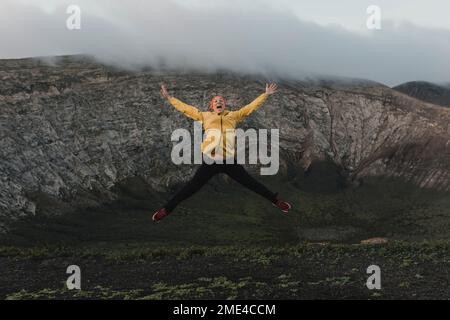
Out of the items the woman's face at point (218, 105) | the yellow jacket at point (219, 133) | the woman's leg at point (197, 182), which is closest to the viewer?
the yellow jacket at point (219, 133)

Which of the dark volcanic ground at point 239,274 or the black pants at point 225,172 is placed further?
the dark volcanic ground at point 239,274

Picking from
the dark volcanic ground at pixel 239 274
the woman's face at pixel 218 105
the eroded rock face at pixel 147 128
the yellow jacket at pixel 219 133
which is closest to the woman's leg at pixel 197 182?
the yellow jacket at pixel 219 133

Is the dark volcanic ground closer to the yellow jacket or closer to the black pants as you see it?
the black pants

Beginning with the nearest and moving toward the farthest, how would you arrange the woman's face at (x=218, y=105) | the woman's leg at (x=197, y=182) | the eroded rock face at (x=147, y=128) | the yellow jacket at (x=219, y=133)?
the yellow jacket at (x=219, y=133), the woman's leg at (x=197, y=182), the woman's face at (x=218, y=105), the eroded rock face at (x=147, y=128)

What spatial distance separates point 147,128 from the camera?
470ft

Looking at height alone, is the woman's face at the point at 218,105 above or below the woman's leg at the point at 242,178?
above

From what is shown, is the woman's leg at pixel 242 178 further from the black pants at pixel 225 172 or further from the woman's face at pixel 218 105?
the woman's face at pixel 218 105

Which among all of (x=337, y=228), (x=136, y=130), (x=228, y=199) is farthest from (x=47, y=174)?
(x=337, y=228)

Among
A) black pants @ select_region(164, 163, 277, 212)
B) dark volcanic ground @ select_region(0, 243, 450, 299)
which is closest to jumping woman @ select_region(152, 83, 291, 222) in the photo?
black pants @ select_region(164, 163, 277, 212)

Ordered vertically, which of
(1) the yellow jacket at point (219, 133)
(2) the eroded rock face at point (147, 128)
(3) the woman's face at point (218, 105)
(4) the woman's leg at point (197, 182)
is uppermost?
(3) the woman's face at point (218, 105)

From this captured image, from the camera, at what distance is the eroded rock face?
382ft

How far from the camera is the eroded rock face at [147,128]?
11638 centimetres

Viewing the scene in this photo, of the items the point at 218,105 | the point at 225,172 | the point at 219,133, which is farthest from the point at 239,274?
the point at 218,105

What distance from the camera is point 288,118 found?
16162 cm
